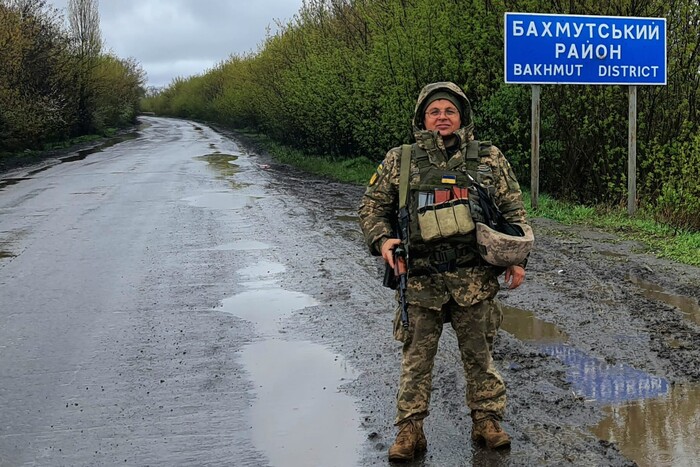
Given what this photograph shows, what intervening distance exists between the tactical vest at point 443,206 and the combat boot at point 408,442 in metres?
0.75

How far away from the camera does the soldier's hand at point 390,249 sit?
11.5 ft

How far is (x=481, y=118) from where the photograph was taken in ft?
42.8

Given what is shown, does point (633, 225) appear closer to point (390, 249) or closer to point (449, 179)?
point (449, 179)

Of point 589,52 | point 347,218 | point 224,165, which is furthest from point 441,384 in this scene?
point 224,165

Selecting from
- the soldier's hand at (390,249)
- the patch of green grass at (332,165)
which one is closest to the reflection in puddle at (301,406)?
the soldier's hand at (390,249)

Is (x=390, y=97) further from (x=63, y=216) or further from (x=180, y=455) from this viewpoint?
(x=180, y=455)

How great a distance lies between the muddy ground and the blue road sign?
115 inches

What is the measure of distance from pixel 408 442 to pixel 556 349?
1.93m

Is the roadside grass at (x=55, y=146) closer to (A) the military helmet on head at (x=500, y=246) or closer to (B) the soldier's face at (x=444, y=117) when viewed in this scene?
(B) the soldier's face at (x=444, y=117)

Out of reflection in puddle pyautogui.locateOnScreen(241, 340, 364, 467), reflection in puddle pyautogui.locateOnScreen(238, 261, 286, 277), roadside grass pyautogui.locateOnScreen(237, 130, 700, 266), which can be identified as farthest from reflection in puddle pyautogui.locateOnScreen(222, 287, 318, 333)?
roadside grass pyautogui.locateOnScreen(237, 130, 700, 266)

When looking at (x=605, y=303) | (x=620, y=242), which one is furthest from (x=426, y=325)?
(x=620, y=242)

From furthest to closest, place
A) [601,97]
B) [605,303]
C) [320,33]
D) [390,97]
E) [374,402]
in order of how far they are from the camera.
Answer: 1. [320,33]
2. [390,97]
3. [601,97]
4. [605,303]
5. [374,402]

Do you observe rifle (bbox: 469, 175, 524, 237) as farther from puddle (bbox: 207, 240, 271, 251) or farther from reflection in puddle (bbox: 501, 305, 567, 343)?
puddle (bbox: 207, 240, 271, 251)

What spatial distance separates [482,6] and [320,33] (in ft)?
41.0
